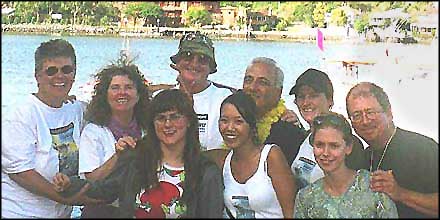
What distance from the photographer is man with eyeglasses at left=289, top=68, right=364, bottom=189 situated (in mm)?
3090

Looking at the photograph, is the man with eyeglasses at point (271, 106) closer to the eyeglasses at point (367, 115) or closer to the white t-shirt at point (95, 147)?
the eyeglasses at point (367, 115)

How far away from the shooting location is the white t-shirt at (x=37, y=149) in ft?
10.2

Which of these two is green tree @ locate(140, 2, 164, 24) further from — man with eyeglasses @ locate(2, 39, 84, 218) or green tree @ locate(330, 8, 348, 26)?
green tree @ locate(330, 8, 348, 26)

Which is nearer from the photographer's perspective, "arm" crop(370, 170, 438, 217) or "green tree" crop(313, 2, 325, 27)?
"arm" crop(370, 170, 438, 217)

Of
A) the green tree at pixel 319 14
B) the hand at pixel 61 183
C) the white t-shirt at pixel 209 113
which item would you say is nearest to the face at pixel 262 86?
the white t-shirt at pixel 209 113

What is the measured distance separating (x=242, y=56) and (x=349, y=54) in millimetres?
478

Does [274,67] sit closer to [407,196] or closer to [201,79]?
[201,79]

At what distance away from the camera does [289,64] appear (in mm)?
3408

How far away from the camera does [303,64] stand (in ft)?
11.2

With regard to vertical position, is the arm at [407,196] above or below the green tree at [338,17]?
below

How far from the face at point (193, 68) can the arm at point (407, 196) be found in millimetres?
878

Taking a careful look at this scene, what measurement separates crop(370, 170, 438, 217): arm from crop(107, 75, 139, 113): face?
41.7 inches

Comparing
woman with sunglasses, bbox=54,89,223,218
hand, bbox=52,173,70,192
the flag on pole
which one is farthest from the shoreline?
hand, bbox=52,173,70,192

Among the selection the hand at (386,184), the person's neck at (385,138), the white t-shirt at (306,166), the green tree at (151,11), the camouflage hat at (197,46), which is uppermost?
the green tree at (151,11)
